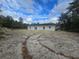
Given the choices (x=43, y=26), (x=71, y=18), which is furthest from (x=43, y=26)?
(x=71, y=18)

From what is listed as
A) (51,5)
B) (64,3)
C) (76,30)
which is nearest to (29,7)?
(51,5)

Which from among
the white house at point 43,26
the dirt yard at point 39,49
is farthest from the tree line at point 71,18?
the white house at point 43,26

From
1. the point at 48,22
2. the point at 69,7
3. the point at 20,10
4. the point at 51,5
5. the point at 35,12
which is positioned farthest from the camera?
the point at 48,22

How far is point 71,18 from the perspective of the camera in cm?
1870

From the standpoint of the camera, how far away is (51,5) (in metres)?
22.5

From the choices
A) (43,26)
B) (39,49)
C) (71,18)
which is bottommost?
(39,49)

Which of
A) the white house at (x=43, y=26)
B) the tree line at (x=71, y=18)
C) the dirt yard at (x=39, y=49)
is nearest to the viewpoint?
the dirt yard at (x=39, y=49)

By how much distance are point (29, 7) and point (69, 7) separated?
7779 mm

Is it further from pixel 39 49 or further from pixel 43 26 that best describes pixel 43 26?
pixel 39 49

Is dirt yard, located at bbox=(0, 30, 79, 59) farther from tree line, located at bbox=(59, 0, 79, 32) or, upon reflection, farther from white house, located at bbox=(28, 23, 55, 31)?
white house, located at bbox=(28, 23, 55, 31)

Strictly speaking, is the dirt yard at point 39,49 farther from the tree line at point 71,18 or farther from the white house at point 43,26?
the white house at point 43,26

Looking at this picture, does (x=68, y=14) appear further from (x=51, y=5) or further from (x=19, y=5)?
(x=19, y=5)

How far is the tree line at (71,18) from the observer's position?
55.9 feet

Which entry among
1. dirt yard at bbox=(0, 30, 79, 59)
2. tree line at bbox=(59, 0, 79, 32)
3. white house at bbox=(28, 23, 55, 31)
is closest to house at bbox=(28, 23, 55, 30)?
white house at bbox=(28, 23, 55, 31)
